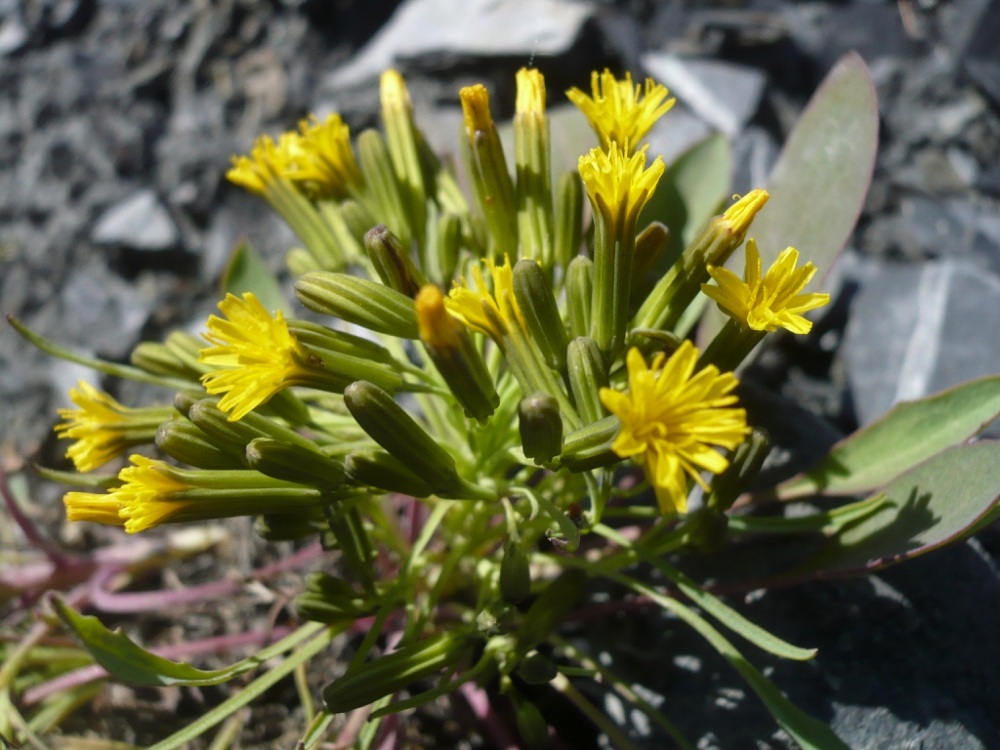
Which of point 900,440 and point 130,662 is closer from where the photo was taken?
point 130,662

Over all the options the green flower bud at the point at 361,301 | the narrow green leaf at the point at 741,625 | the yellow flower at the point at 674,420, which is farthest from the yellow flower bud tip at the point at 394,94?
the narrow green leaf at the point at 741,625

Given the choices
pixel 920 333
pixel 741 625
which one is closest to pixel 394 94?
pixel 741 625

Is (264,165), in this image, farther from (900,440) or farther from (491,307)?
(900,440)

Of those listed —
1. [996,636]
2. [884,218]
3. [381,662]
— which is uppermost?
[884,218]

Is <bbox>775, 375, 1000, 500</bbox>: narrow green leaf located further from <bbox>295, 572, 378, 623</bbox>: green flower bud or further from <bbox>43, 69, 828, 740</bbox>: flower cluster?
<bbox>295, 572, 378, 623</bbox>: green flower bud

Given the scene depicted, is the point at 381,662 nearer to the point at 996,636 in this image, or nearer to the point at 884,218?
the point at 996,636

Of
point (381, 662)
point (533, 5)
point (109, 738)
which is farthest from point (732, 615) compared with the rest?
point (533, 5)

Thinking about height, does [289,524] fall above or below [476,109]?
below
